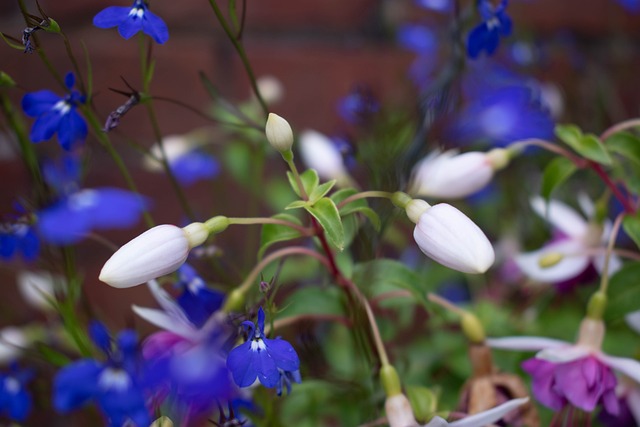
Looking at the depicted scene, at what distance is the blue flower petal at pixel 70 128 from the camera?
0.38 m

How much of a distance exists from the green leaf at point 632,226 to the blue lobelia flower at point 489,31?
0.13 metres

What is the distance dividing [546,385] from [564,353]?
2cm

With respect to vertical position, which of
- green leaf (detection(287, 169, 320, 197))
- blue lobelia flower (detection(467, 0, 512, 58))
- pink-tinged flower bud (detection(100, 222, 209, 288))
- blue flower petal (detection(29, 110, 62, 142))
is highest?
blue flower petal (detection(29, 110, 62, 142))

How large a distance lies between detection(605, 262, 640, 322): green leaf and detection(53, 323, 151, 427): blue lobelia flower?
0.91 feet

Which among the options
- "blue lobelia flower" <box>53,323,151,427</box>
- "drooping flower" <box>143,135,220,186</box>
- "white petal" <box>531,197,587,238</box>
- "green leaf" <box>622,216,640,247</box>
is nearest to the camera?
"blue lobelia flower" <box>53,323,151,427</box>

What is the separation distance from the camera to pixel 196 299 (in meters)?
0.40

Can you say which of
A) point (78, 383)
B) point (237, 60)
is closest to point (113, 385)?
point (78, 383)

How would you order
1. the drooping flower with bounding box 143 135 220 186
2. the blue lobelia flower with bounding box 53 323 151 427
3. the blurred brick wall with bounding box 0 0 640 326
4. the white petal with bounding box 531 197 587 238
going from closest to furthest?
the blue lobelia flower with bounding box 53 323 151 427 → the white petal with bounding box 531 197 587 238 → the drooping flower with bounding box 143 135 220 186 → the blurred brick wall with bounding box 0 0 640 326

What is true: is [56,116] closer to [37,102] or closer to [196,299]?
[37,102]

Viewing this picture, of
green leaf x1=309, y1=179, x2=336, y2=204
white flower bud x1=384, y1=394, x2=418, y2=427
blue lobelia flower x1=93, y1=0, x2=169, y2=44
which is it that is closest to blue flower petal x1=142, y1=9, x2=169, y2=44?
blue lobelia flower x1=93, y1=0, x2=169, y2=44

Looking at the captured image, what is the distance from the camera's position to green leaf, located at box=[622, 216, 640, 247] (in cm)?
41

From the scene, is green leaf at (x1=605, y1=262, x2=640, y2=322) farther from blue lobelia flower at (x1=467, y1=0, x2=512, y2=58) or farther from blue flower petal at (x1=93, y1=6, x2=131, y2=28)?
blue flower petal at (x1=93, y1=6, x2=131, y2=28)

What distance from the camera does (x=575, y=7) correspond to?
1.02 meters

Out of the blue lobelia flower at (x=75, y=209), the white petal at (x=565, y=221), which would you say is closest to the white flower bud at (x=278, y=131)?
the blue lobelia flower at (x=75, y=209)
